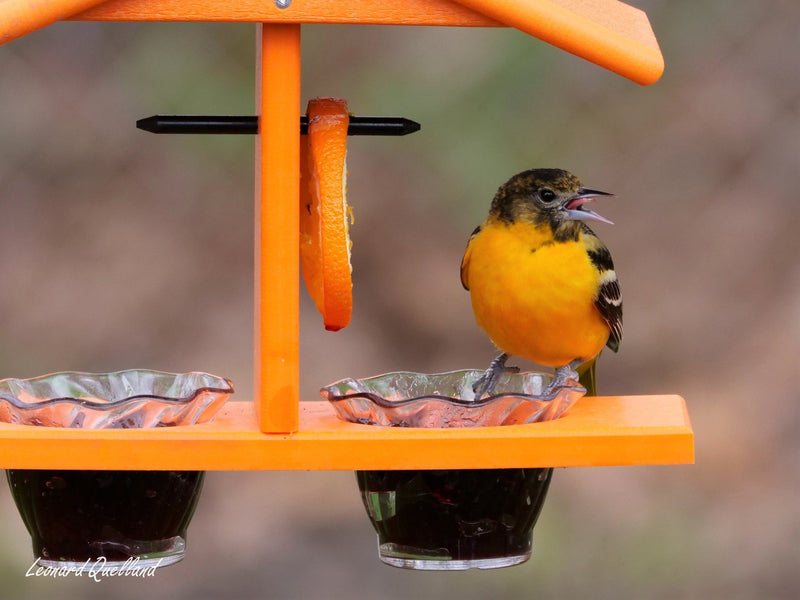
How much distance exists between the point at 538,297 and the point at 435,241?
160 centimetres

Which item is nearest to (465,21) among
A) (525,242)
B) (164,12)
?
(164,12)

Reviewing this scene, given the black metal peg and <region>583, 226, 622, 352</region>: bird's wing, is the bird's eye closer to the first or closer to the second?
<region>583, 226, 622, 352</region>: bird's wing

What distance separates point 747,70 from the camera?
15.5 ft

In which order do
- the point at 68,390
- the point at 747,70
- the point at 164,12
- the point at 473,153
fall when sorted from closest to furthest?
1. the point at 164,12
2. the point at 68,390
3. the point at 473,153
4. the point at 747,70

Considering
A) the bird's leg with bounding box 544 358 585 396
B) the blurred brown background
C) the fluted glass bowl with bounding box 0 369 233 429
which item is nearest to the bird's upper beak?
the bird's leg with bounding box 544 358 585 396

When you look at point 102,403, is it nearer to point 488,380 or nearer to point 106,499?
point 106,499

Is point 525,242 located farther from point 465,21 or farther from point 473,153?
point 473,153

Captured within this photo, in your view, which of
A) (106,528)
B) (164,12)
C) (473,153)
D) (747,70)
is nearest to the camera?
(164,12)

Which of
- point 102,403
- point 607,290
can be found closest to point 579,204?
point 607,290

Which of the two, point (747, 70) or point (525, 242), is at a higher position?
point (747, 70)

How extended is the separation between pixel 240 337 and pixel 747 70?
1.55 m

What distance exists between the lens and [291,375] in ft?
8.11

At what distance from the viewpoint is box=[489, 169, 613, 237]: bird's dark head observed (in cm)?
310

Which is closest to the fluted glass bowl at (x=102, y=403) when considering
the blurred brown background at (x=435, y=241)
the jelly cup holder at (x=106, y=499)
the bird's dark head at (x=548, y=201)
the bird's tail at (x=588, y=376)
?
the jelly cup holder at (x=106, y=499)
